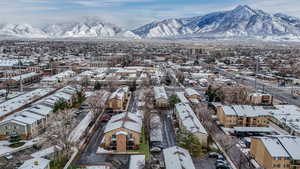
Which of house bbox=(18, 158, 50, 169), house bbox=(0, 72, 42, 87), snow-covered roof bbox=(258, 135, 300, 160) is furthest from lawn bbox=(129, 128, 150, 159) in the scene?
house bbox=(0, 72, 42, 87)

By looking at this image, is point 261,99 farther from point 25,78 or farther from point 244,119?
point 25,78

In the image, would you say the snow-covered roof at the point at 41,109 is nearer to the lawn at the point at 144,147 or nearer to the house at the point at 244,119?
the lawn at the point at 144,147

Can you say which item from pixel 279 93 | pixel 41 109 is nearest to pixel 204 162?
pixel 41 109

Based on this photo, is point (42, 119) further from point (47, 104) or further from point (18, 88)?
point (18, 88)

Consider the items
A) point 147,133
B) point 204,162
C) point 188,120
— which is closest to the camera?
point 204,162

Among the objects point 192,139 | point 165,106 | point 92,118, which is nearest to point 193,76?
point 165,106

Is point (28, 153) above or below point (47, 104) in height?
below
